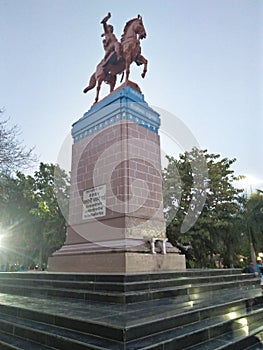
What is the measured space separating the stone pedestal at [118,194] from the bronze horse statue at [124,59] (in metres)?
0.90

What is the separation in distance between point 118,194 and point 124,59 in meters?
4.24

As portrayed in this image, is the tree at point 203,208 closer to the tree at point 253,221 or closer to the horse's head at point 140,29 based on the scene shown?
the tree at point 253,221

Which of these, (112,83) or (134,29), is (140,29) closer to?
(134,29)

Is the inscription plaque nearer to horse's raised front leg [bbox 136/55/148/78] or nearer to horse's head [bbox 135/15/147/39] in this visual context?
horse's raised front leg [bbox 136/55/148/78]

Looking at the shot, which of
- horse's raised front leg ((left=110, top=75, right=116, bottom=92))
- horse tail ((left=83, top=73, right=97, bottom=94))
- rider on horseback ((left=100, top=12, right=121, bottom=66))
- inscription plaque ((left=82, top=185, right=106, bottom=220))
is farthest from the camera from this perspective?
horse tail ((left=83, top=73, right=97, bottom=94))

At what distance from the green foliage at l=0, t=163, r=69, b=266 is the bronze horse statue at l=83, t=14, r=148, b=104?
8949mm

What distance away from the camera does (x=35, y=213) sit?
16.4 m

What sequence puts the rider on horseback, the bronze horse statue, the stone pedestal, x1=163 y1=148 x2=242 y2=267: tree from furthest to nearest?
1. x1=163 y1=148 x2=242 y2=267: tree
2. the rider on horseback
3. the bronze horse statue
4. the stone pedestal

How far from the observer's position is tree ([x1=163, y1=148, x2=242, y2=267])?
50.8ft

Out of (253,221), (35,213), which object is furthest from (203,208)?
(35,213)

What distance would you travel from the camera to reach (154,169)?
23.3 feet

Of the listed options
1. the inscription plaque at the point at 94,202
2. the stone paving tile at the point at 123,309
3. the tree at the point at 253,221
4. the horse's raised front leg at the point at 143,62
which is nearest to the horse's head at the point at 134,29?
the horse's raised front leg at the point at 143,62

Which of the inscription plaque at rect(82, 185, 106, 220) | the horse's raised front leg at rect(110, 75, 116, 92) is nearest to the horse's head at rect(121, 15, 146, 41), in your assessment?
the horse's raised front leg at rect(110, 75, 116, 92)

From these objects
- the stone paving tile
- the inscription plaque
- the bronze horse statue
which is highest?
the bronze horse statue
